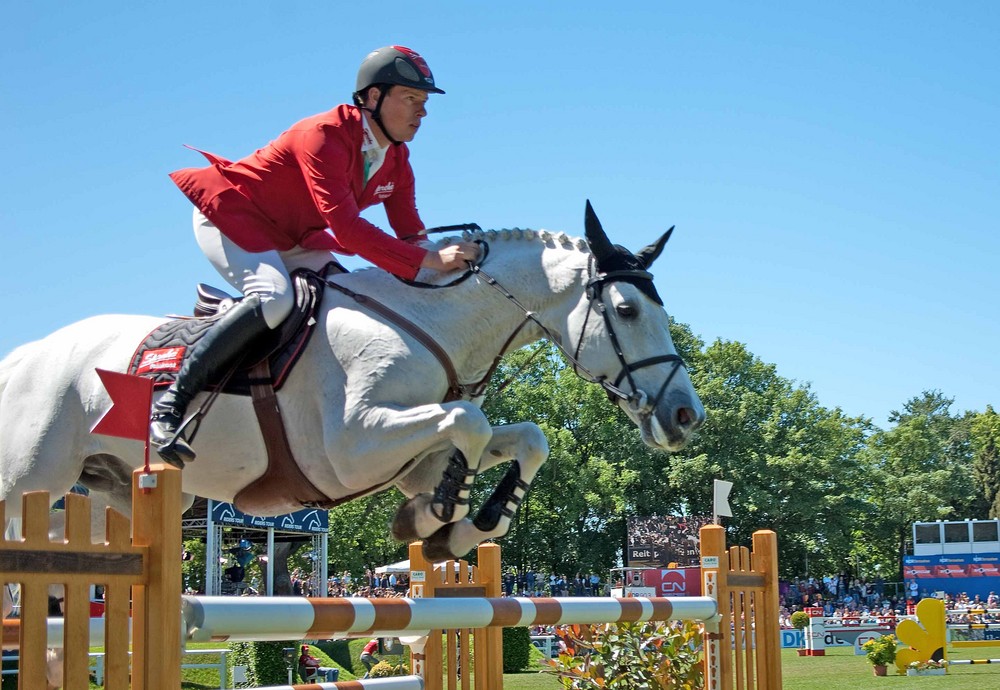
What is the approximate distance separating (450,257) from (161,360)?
125 centimetres

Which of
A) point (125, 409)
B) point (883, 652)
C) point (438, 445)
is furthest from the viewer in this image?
point (883, 652)

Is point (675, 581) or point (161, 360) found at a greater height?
point (161, 360)

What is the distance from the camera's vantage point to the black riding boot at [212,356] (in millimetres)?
4289

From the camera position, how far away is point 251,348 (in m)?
4.45

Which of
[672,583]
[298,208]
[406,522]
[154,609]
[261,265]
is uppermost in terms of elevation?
[298,208]

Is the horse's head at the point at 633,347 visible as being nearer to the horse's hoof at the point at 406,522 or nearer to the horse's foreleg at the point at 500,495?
the horse's foreleg at the point at 500,495

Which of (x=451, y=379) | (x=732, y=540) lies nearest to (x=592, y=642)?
(x=451, y=379)

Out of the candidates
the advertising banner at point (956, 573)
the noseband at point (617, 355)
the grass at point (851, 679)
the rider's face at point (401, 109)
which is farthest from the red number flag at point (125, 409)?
the advertising banner at point (956, 573)

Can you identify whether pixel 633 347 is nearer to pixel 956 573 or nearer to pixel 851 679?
pixel 851 679

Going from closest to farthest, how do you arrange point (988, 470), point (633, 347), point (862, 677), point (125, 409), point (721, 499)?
point (125, 409)
point (633, 347)
point (721, 499)
point (862, 677)
point (988, 470)

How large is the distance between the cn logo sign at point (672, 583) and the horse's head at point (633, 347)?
2145 cm

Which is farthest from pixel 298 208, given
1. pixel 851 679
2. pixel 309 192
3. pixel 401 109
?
pixel 851 679

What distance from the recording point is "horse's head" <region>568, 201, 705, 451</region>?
4246 millimetres

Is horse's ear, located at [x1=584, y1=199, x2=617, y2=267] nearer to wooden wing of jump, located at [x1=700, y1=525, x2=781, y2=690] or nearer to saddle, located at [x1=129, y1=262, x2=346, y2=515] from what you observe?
saddle, located at [x1=129, y1=262, x2=346, y2=515]
